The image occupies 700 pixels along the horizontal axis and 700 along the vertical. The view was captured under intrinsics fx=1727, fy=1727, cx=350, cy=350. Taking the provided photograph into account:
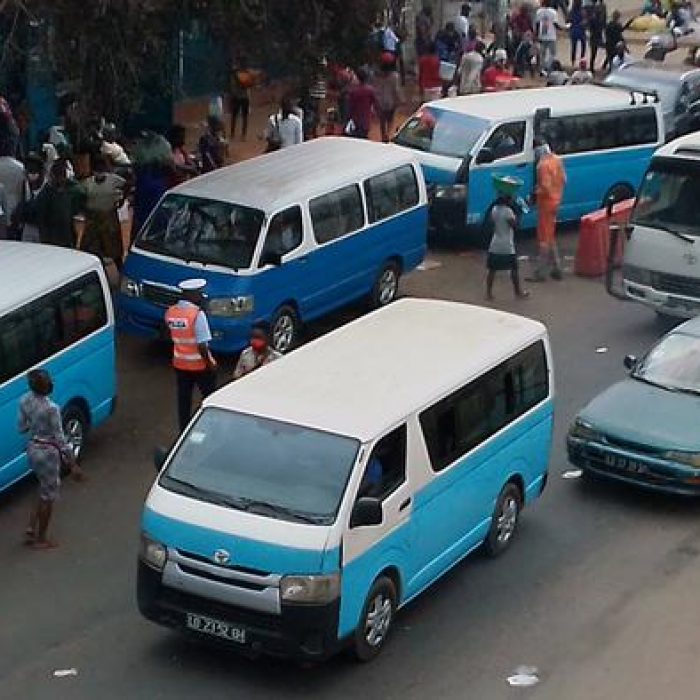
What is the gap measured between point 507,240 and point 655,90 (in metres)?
9.60

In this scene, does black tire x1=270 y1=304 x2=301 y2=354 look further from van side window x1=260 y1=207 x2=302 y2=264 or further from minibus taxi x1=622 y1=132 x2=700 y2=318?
minibus taxi x1=622 y1=132 x2=700 y2=318

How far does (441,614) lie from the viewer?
13094 mm

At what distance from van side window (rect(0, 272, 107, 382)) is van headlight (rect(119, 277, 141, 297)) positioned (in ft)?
8.48

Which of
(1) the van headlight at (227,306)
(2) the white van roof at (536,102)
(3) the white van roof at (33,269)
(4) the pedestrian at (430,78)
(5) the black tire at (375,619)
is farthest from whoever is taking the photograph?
(4) the pedestrian at (430,78)

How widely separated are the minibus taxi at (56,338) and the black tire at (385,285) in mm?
5051

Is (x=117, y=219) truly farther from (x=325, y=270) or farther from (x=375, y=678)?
(x=375, y=678)

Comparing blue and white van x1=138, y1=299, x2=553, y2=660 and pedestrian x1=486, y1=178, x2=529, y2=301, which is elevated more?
blue and white van x1=138, y1=299, x2=553, y2=660

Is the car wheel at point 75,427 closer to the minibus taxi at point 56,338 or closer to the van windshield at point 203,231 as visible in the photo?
the minibus taxi at point 56,338

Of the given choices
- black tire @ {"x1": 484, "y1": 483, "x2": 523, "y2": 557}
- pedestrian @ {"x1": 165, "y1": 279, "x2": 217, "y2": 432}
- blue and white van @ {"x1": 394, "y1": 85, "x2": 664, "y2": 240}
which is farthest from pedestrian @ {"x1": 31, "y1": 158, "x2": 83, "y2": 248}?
black tire @ {"x1": 484, "y1": 483, "x2": 523, "y2": 557}

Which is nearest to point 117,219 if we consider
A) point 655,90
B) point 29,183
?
point 29,183

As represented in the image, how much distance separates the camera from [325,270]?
63.4ft

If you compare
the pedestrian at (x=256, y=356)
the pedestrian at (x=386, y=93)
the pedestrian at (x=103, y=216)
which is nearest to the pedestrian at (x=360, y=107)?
the pedestrian at (x=386, y=93)

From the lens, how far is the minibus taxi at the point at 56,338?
571 inches

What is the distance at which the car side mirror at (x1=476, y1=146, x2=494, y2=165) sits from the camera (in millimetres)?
23656
